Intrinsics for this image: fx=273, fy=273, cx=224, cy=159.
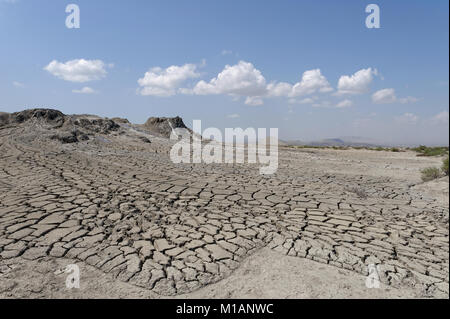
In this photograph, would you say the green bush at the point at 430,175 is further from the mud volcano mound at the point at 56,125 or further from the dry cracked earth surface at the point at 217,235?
the mud volcano mound at the point at 56,125

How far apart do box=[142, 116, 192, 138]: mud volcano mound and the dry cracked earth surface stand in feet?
64.0

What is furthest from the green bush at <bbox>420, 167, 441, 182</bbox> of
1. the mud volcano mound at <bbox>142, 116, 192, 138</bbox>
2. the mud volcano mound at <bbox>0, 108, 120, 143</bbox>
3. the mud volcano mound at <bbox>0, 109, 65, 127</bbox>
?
the mud volcano mound at <bbox>142, 116, 192, 138</bbox>

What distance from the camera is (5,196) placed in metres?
5.58

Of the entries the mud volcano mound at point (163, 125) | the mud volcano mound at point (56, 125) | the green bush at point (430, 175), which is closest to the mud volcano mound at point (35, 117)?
the mud volcano mound at point (56, 125)

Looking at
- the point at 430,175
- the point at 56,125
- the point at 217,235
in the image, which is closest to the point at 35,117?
the point at 56,125

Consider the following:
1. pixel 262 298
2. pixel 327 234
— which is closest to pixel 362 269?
pixel 327 234

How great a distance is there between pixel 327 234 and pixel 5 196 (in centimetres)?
624

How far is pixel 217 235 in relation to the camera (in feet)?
13.4

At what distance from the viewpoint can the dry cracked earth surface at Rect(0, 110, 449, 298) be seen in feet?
9.61

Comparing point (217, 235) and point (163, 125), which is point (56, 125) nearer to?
point (163, 125)

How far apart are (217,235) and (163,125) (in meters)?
25.4

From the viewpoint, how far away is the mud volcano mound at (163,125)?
27.2 m

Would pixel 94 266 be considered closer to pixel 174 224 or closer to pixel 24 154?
pixel 174 224
